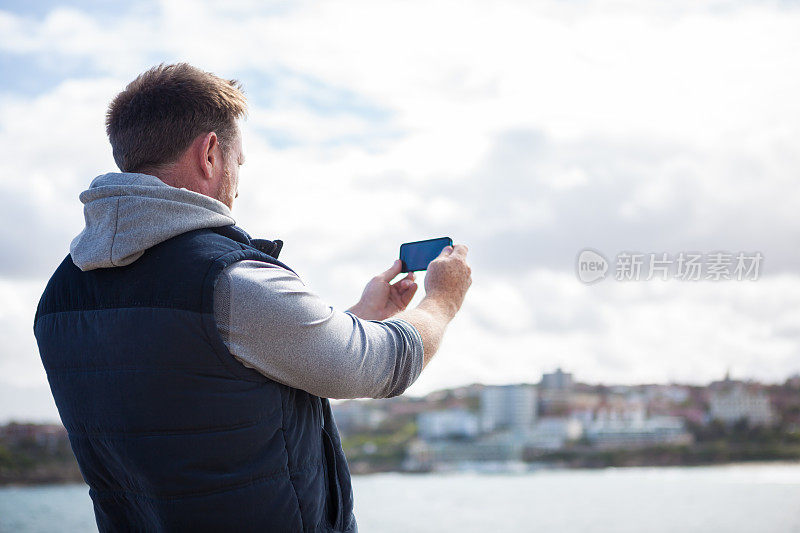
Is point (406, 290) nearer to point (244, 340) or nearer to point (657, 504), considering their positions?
point (244, 340)

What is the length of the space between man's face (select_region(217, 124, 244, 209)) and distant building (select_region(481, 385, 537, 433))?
6012 cm

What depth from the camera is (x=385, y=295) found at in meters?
1.70

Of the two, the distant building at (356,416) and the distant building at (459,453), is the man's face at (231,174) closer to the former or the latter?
the distant building at (356,416)

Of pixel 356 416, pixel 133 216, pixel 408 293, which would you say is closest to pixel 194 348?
pixel 133 216

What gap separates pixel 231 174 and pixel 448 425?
58.3 m

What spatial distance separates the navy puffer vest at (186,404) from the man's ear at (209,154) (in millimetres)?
115

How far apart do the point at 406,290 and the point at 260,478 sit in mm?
656

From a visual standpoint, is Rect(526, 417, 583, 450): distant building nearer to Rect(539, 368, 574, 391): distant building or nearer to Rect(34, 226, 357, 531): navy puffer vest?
Rect(539, 368, 574, 391): distant building

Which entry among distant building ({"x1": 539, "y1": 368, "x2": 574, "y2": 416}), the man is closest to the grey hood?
the man

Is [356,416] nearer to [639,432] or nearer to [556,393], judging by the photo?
[556,393]

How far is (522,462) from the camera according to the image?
6044 centimetres

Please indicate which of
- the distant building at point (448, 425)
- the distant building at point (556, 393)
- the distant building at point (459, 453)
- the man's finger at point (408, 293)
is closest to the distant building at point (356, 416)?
the distant building at point (448, 425)

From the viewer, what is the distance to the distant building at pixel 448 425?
57.4 meters

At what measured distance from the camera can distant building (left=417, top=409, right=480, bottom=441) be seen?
57406 millimetres
